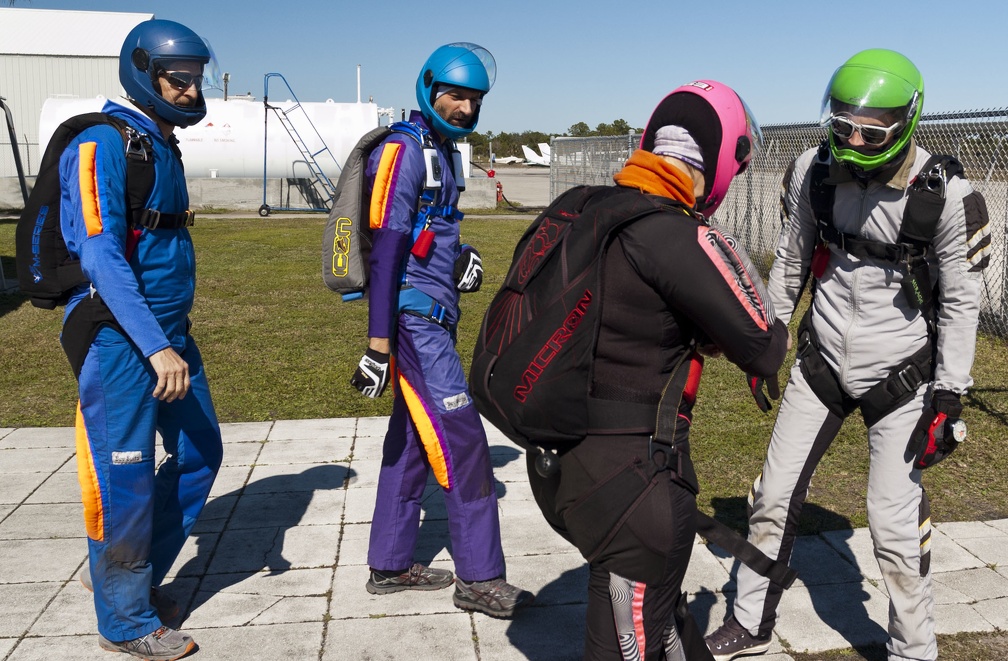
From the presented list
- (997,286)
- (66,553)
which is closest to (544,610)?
(66,553)

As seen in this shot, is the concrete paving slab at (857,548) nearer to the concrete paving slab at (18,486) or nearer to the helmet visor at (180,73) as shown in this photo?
the helmet visor at (180,73)

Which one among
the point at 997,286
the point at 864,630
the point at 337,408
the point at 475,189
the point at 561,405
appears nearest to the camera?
the point at 561,405

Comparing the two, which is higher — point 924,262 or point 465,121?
point 465,121

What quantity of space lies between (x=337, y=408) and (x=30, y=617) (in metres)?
3.44

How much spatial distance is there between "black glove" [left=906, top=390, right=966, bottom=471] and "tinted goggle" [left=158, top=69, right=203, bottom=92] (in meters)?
2.96

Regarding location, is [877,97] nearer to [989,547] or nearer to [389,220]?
[389,220]

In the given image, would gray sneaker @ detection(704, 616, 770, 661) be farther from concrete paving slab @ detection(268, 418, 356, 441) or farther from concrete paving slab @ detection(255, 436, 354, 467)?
concrete paving slab @ detection(268, 418, 356, 441)

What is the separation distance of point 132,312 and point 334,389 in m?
4.58

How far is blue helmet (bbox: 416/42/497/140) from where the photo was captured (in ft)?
12.5

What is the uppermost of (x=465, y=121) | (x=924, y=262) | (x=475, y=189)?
(x=465, y=121)

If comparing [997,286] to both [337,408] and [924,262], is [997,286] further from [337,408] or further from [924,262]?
[924,262]

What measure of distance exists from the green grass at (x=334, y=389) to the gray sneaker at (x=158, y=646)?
2.84m

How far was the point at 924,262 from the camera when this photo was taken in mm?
3373

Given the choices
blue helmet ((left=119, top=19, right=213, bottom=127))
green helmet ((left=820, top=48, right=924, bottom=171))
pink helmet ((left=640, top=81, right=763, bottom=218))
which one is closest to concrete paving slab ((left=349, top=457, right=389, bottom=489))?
blue helmet ((left=119, top=19, right=213, bottom=127))
